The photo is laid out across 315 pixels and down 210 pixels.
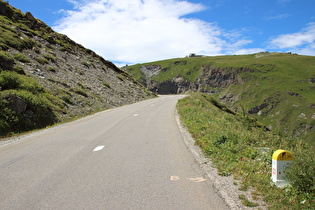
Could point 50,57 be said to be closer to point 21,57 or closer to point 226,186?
point 21,57

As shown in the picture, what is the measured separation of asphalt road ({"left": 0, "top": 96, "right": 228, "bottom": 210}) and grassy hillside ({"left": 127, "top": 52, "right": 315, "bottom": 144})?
6574cm

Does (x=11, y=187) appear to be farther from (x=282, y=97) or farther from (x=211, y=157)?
(x=282, y=97)

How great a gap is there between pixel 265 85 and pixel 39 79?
111m

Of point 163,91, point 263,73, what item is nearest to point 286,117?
point 263,73

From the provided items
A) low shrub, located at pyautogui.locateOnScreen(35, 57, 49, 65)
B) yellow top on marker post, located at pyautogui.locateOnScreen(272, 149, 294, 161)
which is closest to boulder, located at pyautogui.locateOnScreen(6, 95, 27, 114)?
yellow top on marker post, located at pyautogui.locateOnScreen(272, 149, 294, 161)

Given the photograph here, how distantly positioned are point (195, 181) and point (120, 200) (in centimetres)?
181

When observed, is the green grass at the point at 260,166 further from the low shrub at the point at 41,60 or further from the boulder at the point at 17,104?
the low shrub at the point at 41,60

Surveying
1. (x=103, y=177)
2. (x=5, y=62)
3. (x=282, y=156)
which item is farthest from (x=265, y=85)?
(x=103, y=177)

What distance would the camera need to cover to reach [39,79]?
→ 797 inches

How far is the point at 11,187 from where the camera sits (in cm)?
473

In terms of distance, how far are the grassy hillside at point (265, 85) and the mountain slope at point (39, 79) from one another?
5272 centimetres

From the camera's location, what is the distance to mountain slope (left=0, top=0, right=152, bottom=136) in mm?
12656

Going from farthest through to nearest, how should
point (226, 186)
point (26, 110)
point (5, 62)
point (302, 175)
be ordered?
point (5, 62), point (26, 110), point (226, 186), point (302, 175)

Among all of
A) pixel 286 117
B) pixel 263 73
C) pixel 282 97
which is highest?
pixel 263 73
